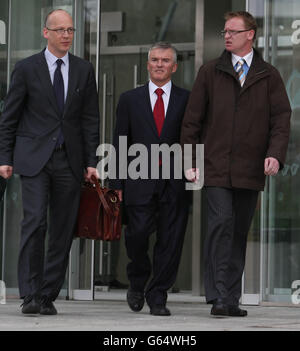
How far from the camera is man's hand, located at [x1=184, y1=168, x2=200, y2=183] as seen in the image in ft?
21.2

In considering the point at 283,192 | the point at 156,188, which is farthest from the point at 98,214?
the point at 283,192

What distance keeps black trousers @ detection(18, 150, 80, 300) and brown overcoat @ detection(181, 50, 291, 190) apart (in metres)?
0.82

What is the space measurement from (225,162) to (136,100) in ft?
2.62

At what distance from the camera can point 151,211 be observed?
22.1ft

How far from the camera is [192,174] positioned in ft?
21.2

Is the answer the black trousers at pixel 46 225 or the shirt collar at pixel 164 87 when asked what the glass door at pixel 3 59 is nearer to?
the black trousers at pixel 46 225

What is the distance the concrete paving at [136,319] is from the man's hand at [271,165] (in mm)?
930

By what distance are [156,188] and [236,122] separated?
69 centimetres

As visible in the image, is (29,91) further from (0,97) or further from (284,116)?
(0,97)

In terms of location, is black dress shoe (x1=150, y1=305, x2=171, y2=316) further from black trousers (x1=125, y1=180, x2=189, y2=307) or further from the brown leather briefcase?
the brown leather briefcase

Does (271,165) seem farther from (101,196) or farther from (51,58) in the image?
(51,58)

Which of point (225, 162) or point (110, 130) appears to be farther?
point (110, 130)
